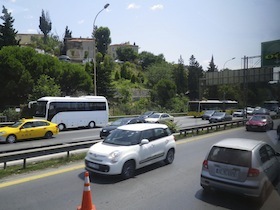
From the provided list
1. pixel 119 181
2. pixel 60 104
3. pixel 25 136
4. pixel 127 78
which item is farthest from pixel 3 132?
pixel 127 78

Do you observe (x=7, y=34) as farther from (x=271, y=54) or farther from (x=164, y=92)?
(x=271, y=54)

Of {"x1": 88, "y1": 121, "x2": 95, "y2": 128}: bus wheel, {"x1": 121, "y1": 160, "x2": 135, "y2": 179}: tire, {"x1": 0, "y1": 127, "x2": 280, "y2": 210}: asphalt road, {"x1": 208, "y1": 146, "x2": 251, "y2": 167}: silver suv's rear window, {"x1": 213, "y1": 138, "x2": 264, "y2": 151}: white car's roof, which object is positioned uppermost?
A: {"x1": 213, "y1": 138, "x2": 264, "y2": 151}: white car's roof

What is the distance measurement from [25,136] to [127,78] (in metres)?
64.3

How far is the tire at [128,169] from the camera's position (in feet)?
29.0

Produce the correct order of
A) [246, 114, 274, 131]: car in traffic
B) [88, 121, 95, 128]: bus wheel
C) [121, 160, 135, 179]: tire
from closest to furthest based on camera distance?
[121, 160, 135, 179]: tire < [246, 114, 274, 131]: car in traffic < [88, 121, 95, 128]: bus wheel

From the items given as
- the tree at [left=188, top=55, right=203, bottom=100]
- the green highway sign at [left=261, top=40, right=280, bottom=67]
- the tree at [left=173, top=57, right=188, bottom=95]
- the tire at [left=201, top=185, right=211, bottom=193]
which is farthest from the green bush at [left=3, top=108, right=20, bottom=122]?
the tree at [left=188, top=55, right=203, bottom=100]

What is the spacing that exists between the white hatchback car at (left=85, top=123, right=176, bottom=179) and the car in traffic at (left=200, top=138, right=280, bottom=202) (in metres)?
2.45

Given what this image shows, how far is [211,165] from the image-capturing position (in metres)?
7.48

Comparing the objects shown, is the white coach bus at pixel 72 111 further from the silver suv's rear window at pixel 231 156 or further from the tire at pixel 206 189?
the silver suv's rear window at pixel 231 156

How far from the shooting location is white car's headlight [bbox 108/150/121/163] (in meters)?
8.64

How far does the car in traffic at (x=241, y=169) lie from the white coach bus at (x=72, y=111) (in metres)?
19.7

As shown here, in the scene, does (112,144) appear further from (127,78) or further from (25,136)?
(127,78)

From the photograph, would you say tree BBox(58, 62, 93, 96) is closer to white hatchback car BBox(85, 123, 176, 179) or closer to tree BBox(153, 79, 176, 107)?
tree BBox(153, 79, 176, 107)

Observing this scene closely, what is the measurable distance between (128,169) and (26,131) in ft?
37.9
